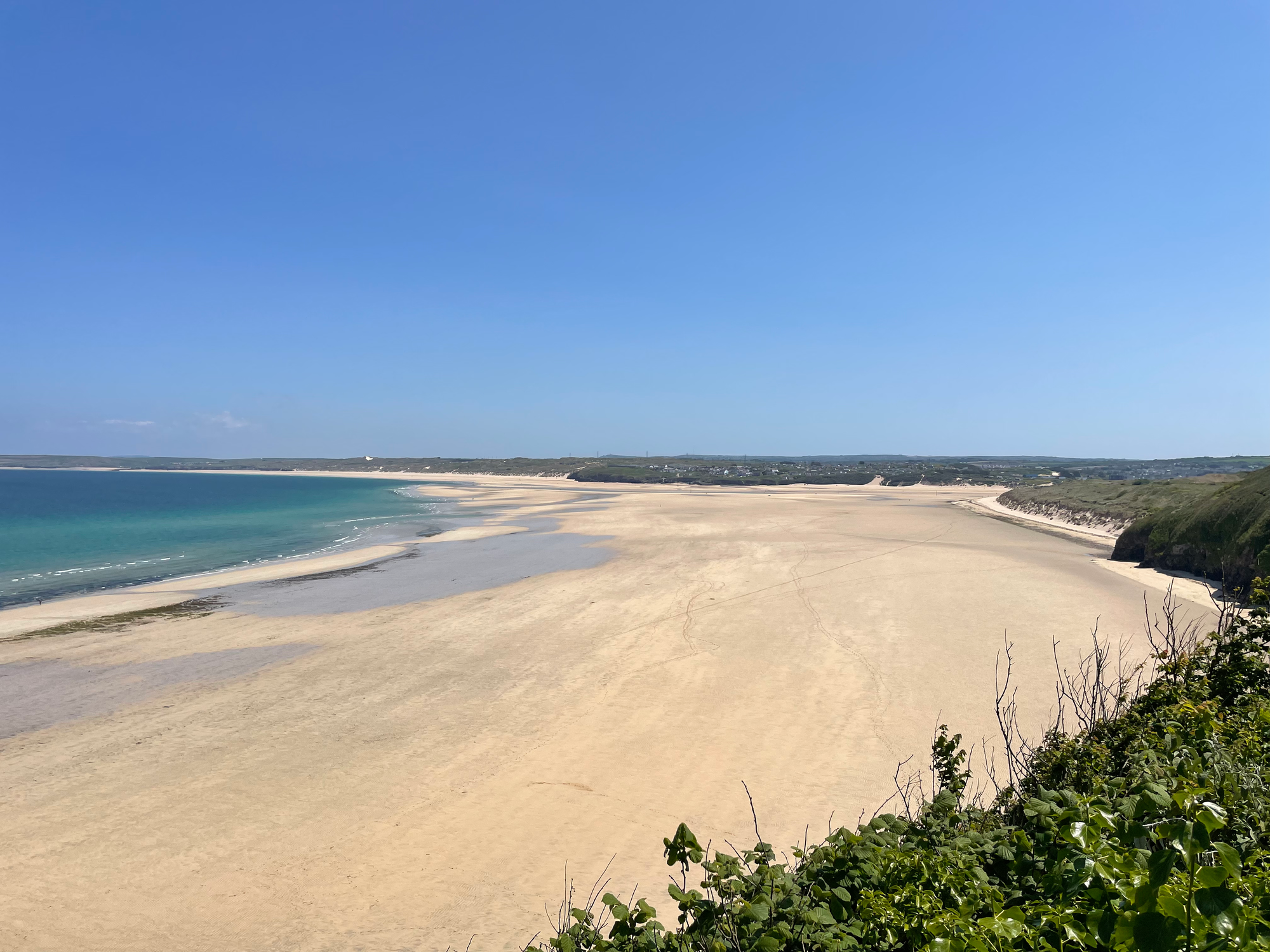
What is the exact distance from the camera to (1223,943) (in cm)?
137

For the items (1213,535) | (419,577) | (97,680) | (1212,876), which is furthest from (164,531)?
(1213,535)

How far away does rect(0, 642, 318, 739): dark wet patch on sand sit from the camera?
10.9 m

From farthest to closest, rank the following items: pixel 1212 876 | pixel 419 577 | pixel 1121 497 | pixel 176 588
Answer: pixel 1121 497 → pixel 419 577 → pixel 176 588 → pixel 1212 876

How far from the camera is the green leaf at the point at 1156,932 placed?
146 centimetres

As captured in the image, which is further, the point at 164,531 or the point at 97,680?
the point at 164,531

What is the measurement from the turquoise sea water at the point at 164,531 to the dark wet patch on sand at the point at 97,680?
10956mm

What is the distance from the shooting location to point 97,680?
497 inches

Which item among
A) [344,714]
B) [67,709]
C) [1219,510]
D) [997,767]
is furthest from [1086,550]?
[67,709]

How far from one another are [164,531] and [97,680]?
34337mm

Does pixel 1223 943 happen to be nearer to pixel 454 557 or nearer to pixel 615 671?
pixel 615 671

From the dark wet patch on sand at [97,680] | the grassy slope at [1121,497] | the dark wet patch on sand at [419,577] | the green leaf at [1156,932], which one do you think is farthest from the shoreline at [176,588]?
the grassy slope at [1121,497]

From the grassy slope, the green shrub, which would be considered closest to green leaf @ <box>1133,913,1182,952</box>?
the green shrub

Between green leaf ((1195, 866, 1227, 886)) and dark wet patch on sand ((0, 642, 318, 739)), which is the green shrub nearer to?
green leaf ((1195, 866, 1227, 886))

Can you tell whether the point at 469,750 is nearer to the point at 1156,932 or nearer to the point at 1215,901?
the point at 1156,932
